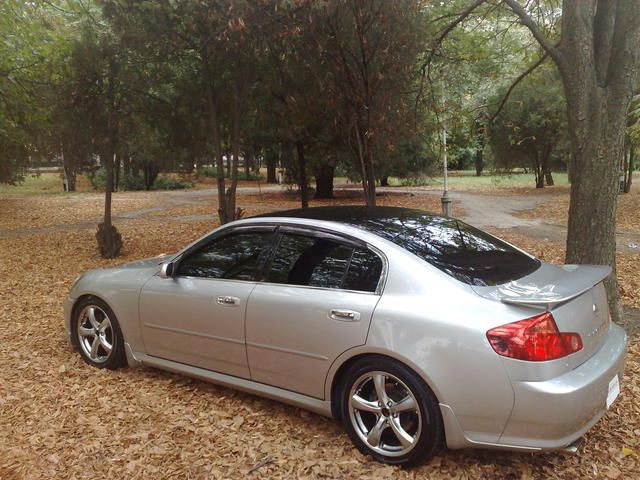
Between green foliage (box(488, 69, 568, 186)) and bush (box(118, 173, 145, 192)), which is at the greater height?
green foliage (box(488, 69, 568, 186))

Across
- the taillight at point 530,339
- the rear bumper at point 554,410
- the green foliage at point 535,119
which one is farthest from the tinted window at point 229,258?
the green foliage at point 535,119

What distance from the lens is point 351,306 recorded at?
3.27 meters

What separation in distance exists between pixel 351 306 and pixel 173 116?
8247mm

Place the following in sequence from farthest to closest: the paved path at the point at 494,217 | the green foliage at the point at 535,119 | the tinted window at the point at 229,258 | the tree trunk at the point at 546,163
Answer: the tree trunk at the point at 546,163, the green foliage at the point at 535,119, the paved path at the point at 494,217, the tinted window at the point at 229,258

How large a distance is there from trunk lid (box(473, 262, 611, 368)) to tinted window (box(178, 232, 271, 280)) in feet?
5.37

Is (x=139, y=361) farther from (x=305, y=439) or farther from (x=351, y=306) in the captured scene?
(x=351, y=306)

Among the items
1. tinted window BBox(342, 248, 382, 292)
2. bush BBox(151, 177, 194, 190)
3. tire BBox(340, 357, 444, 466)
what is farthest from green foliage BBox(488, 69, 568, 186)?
tire BBox(340, 357, 444, 466)

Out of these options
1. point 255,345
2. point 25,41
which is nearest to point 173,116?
point 25,41

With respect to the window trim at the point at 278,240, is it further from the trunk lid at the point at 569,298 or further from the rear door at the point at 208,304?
the trunk lid at the point at 569,298

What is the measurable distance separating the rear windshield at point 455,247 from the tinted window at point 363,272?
0.18m

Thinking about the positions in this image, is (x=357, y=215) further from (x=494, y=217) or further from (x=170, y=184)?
(x=170, y=184)

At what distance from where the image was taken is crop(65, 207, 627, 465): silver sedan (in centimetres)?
284

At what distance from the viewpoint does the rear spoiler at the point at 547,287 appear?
2.90 m

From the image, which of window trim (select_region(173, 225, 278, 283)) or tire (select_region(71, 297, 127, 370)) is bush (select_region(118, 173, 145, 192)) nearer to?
tire (select_region(71, 297, 127, 370))
